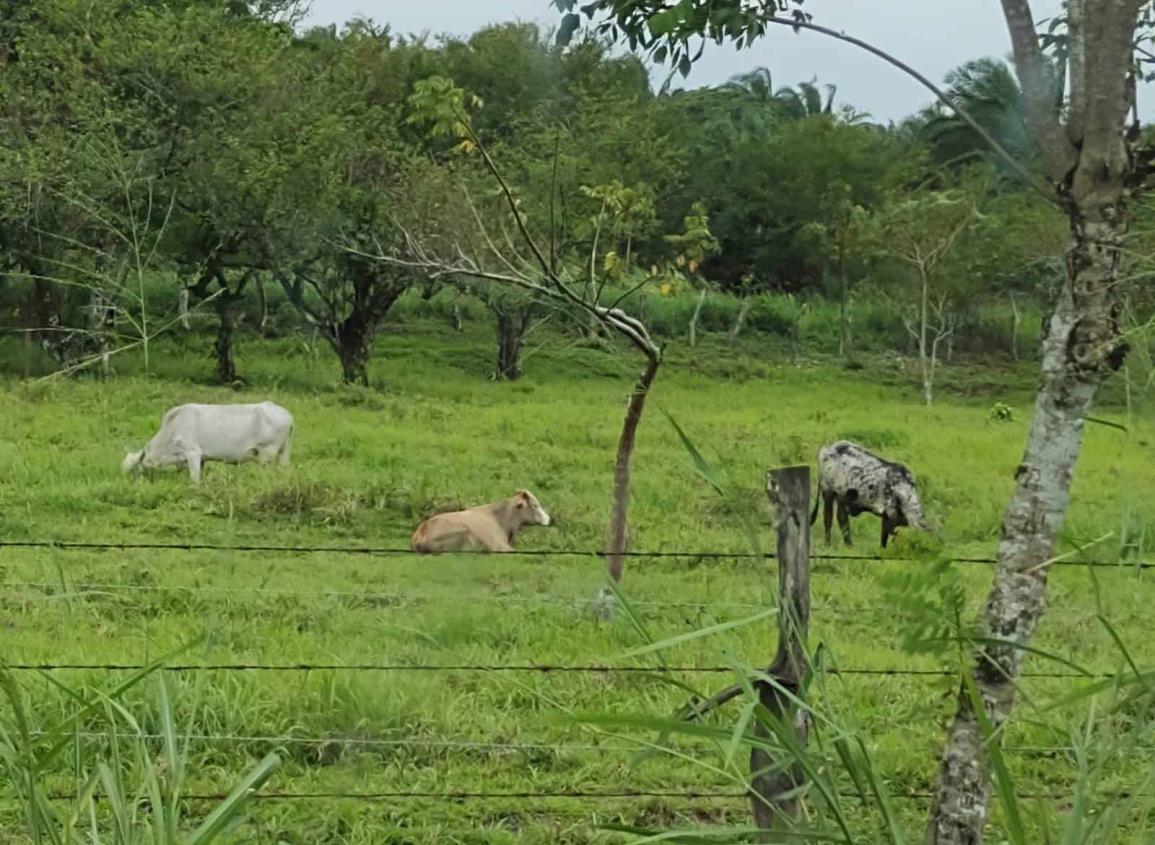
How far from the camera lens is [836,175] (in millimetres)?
28750

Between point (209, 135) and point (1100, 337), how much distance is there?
57.0 ft

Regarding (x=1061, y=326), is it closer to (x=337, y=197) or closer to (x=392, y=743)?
(x=392, y=743)

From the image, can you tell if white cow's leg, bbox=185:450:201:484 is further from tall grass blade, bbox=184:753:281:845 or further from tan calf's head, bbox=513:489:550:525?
tall grass blade, bbox=184:753:281:845

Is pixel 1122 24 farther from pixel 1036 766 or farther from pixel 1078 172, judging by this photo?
pixel 1036 766

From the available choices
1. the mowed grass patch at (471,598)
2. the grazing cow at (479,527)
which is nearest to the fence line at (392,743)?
the mowed grass patch at (471,598)

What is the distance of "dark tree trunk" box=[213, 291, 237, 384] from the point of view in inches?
758

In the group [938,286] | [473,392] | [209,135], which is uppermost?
[209,135]

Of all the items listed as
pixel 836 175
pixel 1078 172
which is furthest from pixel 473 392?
pixel 1078 172

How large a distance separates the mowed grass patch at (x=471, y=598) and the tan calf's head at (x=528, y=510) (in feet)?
0.59

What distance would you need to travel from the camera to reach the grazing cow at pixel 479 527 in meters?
8.41

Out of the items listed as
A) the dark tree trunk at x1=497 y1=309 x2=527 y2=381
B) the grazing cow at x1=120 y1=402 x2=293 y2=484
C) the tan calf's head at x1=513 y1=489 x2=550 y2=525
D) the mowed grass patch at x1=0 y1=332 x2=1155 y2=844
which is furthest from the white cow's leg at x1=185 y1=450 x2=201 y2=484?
the dark tree trunk at x1=497 y1=309 x2=527 y2=381

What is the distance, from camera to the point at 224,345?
19.3 meters

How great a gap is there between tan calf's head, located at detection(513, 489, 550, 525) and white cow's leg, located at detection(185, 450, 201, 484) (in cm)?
340

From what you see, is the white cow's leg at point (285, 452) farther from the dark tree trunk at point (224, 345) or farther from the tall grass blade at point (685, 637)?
the tall grass blade at point (685, 637)
